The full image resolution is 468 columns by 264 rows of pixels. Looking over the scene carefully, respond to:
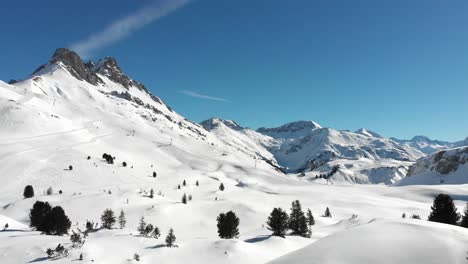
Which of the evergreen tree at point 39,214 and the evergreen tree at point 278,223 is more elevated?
the evergreen tree at point 39,214

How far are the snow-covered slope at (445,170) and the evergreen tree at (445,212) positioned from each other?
495 ft

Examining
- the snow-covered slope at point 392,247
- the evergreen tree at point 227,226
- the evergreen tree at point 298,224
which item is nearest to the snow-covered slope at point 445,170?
the evergreen tree at point 298,224

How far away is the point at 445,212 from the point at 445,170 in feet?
547

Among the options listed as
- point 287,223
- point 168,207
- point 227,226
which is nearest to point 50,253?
point 227,226

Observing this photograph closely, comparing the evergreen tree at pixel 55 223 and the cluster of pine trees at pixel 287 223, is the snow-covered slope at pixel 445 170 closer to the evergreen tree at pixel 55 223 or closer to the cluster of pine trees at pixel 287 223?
the cluster of pine trees at pixel 287 223

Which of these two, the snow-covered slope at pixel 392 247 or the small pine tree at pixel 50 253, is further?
the small pine tree at pixel 50 253

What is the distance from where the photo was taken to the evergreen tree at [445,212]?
40.2m

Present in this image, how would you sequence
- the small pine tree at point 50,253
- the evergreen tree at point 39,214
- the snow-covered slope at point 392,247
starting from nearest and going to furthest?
the snow-covered slope at point 392,247, the small pine tree at point 50,253, the evergreen tree at point 39,214

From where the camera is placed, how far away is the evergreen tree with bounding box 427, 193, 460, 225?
40156mm

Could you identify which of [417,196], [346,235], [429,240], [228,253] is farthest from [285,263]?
[417,196]

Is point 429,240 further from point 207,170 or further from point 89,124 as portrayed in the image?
point 89,124

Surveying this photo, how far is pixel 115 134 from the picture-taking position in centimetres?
18888

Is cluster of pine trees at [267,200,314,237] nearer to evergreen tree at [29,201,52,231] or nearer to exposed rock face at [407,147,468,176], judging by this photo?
evergreen tree at [29,201,52,231]

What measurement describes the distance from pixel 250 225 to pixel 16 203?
3751cm
